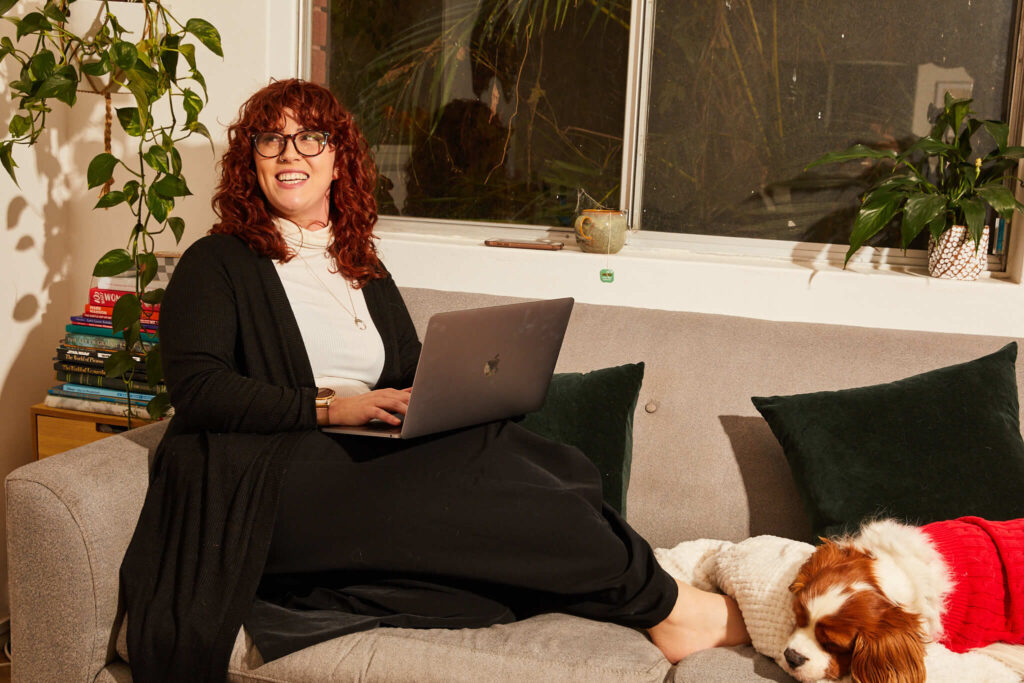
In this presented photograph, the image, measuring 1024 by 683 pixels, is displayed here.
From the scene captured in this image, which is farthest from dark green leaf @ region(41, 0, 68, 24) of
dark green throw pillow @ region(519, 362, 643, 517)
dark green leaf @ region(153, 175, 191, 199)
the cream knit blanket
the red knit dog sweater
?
the red knit dog sweater

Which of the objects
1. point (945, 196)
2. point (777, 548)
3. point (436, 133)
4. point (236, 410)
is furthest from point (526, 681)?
point (436, 133)

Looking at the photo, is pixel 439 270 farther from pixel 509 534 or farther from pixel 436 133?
pixel 509 534

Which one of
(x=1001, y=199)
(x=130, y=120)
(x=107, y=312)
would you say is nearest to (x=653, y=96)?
(x=1001, y=199)

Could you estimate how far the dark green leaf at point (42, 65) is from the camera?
2.10m

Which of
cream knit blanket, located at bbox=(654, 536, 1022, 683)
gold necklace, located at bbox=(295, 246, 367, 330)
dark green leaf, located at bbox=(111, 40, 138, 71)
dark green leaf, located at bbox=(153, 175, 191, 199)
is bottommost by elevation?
cream knit blanket, located at bbox=(654, 536, 1022, 683)

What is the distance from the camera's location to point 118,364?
228 centimetres

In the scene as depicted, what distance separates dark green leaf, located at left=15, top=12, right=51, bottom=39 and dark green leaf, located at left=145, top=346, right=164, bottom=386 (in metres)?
0.82

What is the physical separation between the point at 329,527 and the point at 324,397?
0.88ft

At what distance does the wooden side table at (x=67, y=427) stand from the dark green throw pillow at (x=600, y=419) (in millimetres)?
1168

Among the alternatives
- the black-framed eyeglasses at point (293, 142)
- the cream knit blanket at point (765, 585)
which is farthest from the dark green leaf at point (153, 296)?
the cream knit blanket at point (765, 585)

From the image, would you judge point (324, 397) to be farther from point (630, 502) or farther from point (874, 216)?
point (874, 216)

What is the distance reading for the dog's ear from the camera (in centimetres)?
122

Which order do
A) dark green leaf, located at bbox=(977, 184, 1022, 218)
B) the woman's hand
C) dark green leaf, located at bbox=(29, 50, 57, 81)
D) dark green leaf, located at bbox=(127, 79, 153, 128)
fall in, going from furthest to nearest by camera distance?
dark green leaf, located at bbox=(127, 79, 153, 128), dark green leaf, located at bbox=(29, 50, 57, 81), dark green leaf, located at bbox=(977, 184, 1022, 218), the woman's hand

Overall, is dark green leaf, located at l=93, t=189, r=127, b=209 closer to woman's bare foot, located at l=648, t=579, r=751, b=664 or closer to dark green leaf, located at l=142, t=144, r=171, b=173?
dark green leaf, located at l=142, t=144, r=171, b=173
